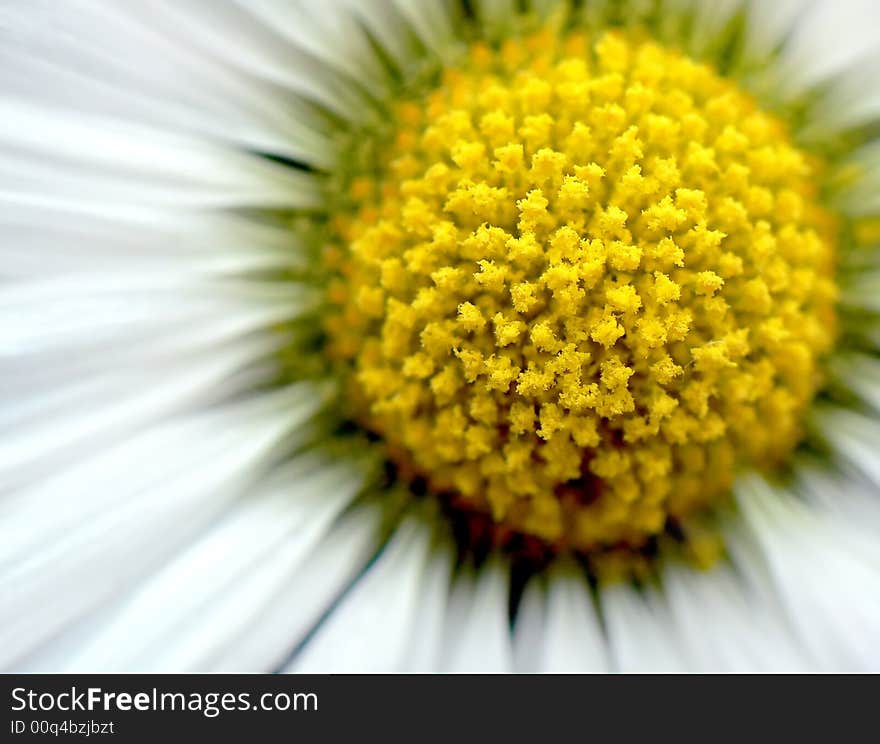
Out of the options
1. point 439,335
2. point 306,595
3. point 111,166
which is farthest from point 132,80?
point 306,595

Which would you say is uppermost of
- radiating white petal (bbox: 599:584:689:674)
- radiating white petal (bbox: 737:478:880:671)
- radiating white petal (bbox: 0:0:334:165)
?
radiating white petal (bbox: 0:0:334:165)

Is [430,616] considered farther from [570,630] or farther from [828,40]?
[828,40]

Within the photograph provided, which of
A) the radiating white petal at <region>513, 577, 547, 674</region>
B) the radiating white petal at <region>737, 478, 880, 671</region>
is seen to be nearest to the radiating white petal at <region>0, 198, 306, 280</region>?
the radiating white petal at <region>513, 577, 547, 674</region>

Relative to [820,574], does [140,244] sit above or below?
above

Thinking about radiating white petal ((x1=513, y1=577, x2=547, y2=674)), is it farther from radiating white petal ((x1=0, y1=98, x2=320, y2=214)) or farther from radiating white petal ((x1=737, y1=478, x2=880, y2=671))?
radiating white petal ((x1=0, y1=98, x2=320, y2=214))

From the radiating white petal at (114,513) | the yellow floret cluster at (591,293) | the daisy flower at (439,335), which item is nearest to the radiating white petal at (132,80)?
the daisy flower at (439,335)
